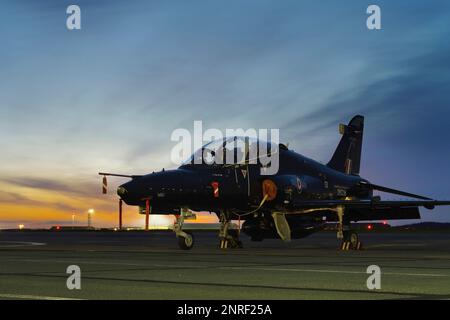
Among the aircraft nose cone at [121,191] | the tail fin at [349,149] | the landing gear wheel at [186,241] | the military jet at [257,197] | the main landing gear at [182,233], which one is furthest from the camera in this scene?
the tail fin at [349,149]

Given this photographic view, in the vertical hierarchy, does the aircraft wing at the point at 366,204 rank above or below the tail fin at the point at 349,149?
below

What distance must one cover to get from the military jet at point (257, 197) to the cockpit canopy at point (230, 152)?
33 millimetres

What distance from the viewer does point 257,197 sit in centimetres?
2550

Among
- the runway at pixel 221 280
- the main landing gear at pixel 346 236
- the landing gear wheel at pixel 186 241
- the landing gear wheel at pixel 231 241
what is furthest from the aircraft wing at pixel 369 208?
the runway at pixel 221 280

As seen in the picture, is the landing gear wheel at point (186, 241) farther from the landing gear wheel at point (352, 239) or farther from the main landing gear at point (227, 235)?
the landing gear wheel at point (352, 239)

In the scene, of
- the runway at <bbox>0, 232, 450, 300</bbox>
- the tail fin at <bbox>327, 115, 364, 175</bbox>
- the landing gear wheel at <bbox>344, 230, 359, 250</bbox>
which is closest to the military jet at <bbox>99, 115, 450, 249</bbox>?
the landing gear wheel at <bbox>344, 230, 359, 250</bbox>

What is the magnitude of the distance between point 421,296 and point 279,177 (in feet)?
53.5

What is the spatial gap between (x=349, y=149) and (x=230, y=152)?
11.9 metres

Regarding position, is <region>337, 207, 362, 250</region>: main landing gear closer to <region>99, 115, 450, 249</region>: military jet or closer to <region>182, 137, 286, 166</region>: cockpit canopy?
<region>99, 115, 450, 249</region>: military jet

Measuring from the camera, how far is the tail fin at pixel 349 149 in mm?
34938

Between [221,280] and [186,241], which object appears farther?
[186,241]

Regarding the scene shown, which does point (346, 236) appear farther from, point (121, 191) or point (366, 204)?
point (121, 191)

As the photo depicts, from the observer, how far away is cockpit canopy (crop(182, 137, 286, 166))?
24.6 meters

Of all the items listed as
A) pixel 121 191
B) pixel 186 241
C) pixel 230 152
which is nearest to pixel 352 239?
pixel 230 152
